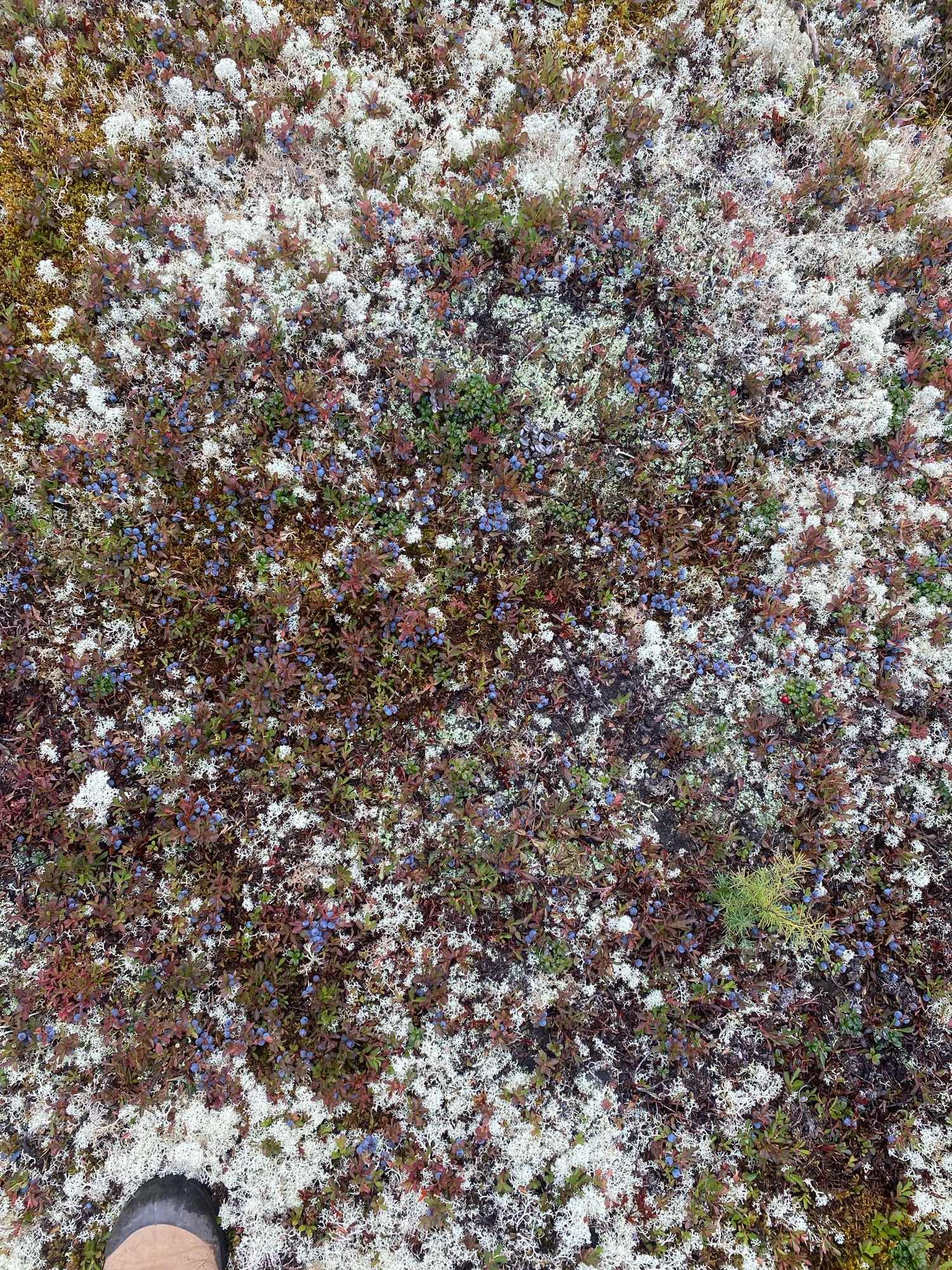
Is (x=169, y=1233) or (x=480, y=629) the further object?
(x=480, y=629)

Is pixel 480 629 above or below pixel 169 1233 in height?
above

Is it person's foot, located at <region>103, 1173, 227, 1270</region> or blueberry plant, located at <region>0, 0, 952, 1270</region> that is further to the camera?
blueberry plant, located at <region>0, 0, 952, 1270</region>

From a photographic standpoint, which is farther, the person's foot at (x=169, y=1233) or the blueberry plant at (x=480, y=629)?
the blueberry plant at (x=480, y=629)

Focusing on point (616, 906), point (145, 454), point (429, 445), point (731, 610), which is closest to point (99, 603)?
point (145, 454)

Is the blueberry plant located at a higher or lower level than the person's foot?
higher
